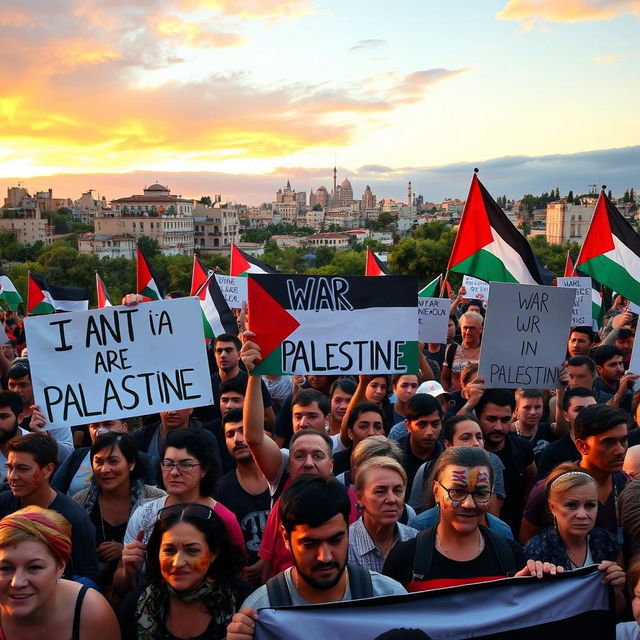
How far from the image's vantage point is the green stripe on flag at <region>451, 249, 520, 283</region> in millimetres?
7480

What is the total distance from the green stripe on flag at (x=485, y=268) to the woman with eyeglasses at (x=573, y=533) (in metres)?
4.05

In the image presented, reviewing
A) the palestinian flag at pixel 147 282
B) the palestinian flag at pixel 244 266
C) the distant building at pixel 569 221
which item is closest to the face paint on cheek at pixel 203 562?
the palestinian flag at pixel 147 282

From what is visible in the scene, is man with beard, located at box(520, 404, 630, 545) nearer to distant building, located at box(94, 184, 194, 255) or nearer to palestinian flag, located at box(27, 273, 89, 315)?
palestinian flag, located at box(27, 273, 89, 315)

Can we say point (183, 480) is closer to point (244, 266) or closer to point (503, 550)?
point (503, 550)

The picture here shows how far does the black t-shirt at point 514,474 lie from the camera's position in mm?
4938

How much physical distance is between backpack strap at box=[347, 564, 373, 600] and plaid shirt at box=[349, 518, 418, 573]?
0.58m

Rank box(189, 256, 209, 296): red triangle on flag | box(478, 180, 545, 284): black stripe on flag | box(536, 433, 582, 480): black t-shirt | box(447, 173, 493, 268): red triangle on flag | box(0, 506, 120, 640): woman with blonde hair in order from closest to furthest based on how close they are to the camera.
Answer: box(0, 506, 120, 640): woman with blonde hair
box(536, 433, 582, 480): black t-shirt
box(478, 180, 545, 284): black stripe on flag
box(447, 173, 493, 268): red triangle on flag
box(189, 256, 209, 296): red triangle on flag

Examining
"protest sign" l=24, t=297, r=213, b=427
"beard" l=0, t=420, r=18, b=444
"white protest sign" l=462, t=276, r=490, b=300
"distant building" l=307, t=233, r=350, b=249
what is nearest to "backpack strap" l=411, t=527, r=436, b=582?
"protest sign" l=24, t=297, r=213, b=427

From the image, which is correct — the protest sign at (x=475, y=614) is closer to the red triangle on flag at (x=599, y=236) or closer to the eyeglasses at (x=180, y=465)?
the eyeglasses at (x=180, y=465)

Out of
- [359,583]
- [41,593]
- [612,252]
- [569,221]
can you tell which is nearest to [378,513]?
[359,583]

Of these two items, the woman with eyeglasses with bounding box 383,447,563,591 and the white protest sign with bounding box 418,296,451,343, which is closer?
the woman with eyeglasses with bounding box 383,447,563,591

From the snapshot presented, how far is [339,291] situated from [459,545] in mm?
2365

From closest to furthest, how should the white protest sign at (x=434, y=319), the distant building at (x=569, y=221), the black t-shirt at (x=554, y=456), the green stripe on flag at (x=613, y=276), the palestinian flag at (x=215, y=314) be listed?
the black t-shirt at (x=554, y=456) < the green stripe on flag at (x=613, y=276) < the white protest sign at (x=434, y=319) < the palestinian flag at (x=215, y=314) < the distant building at (x=569, y=221)

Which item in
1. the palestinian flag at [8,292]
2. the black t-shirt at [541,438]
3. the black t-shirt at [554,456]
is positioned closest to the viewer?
the black t-shirt at [554,456]
